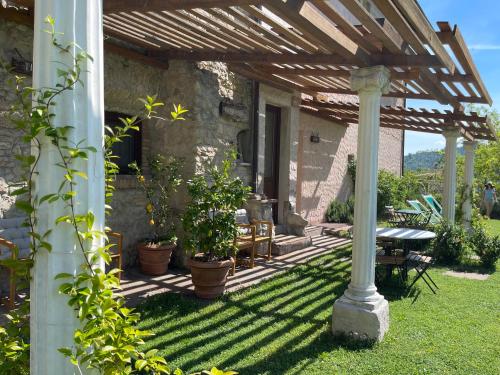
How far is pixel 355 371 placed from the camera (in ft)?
10.6

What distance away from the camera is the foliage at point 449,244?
7.21 m

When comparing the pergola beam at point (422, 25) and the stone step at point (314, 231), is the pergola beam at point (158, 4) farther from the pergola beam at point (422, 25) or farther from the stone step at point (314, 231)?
the stone step at point (314, 231)

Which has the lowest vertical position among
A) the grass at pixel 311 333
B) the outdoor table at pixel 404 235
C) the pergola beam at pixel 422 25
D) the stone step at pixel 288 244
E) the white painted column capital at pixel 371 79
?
the grass at pixel 311 333

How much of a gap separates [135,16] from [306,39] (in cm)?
165

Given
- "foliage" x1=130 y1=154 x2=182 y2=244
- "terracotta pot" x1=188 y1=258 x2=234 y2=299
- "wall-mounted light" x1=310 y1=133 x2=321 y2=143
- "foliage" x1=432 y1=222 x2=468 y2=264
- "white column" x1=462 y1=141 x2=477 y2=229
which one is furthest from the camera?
"wall-mounted light" x1=310 y1=133 x2=321 y2=143

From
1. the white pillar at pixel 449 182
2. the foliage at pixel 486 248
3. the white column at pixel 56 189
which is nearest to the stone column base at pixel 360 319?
the white column at pixel 56 189

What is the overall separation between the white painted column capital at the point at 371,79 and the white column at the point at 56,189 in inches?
120

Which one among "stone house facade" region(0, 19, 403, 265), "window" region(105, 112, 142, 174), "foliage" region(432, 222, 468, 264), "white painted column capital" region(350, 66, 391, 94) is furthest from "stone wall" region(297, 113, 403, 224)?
"white painted column capital" region(350, 66, 391, 94)

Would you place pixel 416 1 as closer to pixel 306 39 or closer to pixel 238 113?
pixel 306 39

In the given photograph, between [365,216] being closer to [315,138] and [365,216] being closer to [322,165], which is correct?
[315,138]

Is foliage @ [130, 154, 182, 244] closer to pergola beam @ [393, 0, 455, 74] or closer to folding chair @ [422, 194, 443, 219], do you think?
pergola beam @ [393, 0, 455, 74]

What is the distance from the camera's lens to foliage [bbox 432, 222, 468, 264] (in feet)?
23.7

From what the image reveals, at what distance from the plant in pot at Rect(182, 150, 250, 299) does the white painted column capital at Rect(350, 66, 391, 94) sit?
1.53 meters

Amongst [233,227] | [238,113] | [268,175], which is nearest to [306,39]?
[233,227]
